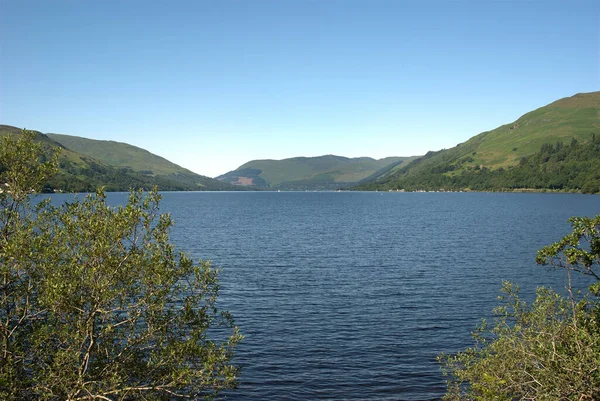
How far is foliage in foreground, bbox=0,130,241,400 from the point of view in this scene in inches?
809

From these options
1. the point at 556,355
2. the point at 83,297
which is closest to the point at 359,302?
the point at 556,355

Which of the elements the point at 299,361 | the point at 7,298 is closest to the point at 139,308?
the point at 7,298

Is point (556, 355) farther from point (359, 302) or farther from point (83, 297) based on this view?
point (359, 302)

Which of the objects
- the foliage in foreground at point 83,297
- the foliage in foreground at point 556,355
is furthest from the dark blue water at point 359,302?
the foliage in foreground at point 83,297

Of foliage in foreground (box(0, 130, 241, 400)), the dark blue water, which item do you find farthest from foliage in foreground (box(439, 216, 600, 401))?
foliage in foreground (box(0, 130, 241, 400))

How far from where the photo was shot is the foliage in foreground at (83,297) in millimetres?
20547

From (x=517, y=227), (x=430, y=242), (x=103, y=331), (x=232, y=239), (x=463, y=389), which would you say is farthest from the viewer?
(x=517, y=227)

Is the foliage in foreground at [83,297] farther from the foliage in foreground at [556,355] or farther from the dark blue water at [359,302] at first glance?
the foliage in foreground at [556,355]

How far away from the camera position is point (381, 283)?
68000 mm

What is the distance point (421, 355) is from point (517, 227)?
4458 inches

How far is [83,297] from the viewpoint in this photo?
21.4 m

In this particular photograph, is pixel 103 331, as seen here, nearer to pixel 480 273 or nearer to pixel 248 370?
pixel 248 370

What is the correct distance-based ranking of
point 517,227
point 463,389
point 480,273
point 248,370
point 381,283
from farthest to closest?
A: point 517,227, point 480,273, point 381,283, point 248,370, point 463,389

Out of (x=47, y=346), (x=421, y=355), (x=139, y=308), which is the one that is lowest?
(x=421, y=355)
